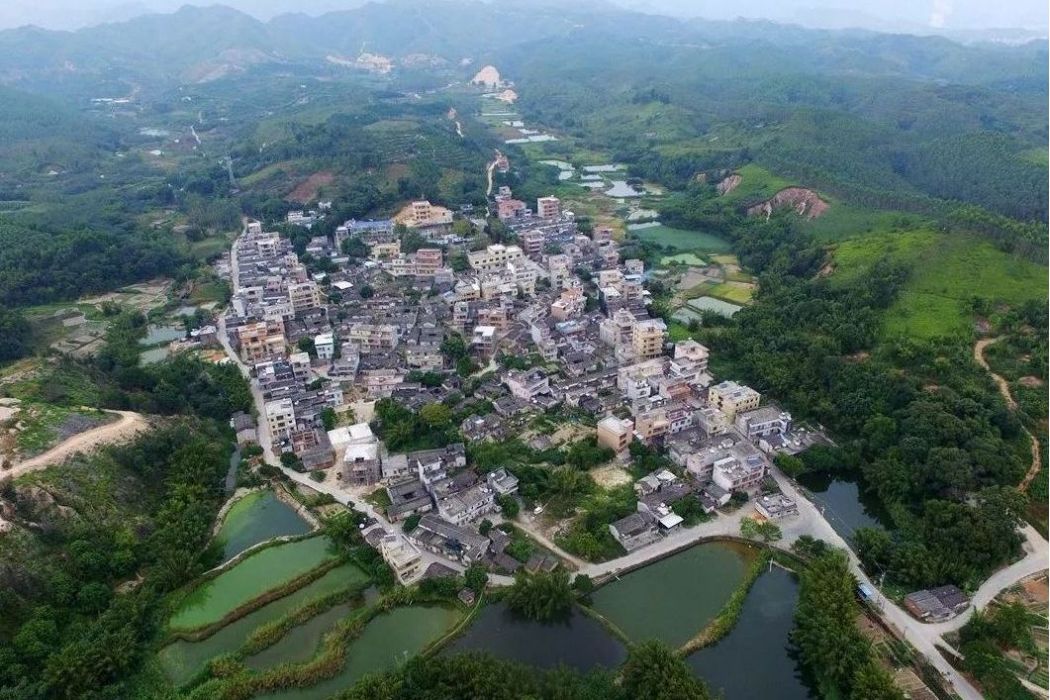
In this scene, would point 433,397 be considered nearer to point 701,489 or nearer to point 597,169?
point 701,489

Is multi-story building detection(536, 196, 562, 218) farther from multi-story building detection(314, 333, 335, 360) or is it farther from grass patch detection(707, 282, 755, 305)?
multi-story building detection(314, 333, 335, 360)

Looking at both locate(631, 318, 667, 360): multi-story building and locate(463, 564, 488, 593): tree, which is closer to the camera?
locate(463, 564, 488, 593): tree

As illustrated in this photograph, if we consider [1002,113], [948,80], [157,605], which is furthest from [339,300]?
[948,80]

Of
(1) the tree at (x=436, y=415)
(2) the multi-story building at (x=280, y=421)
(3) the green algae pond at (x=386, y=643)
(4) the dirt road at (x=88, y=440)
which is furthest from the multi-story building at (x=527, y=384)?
(4) the dirt road at (x=88, y=440)

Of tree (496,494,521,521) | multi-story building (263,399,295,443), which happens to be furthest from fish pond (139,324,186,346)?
tree (496,494,521,521)

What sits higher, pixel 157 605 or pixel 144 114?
pixel 157 605

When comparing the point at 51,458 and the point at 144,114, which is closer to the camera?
the point at 51,458
